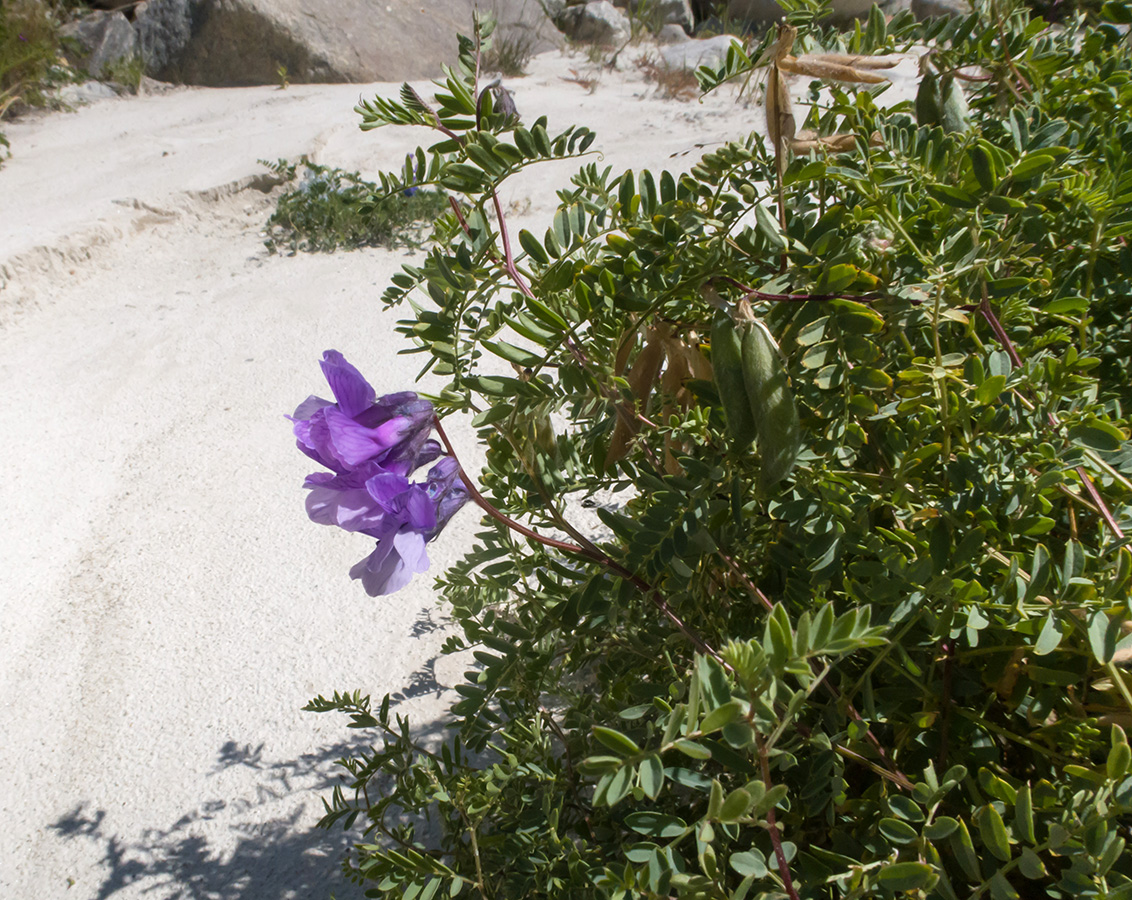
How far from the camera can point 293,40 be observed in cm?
571

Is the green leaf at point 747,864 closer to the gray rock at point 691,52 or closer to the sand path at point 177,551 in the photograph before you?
the sand path at point 177,551

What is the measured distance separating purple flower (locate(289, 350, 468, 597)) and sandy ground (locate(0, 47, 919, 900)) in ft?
1.17

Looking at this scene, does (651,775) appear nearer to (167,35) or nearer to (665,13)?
(167,35)

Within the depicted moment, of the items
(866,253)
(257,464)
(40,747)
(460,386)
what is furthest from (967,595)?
(257,464)

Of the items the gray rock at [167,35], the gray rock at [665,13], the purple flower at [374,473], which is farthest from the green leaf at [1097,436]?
the gray rock at [665,13]

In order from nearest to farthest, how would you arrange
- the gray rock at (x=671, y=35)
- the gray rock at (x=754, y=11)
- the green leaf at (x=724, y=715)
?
1. the green leaf at (x=724, y=715)
2. the gray rock at (x=671, y=35)
3. the gray rock at (x=754, y=11)

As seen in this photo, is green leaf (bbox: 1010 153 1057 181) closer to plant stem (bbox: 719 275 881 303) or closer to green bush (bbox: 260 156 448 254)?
plant stem (bbox: 719 275 881 303)

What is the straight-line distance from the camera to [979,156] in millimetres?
564

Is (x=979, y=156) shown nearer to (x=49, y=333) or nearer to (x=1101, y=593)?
(x=1101, y=593)

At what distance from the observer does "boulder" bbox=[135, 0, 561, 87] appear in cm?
573

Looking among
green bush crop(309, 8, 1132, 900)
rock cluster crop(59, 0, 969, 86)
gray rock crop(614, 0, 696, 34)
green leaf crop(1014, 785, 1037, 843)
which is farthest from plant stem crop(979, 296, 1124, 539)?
gray rock crop(614, 0, 696, 34)

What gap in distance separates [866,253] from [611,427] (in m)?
0.25

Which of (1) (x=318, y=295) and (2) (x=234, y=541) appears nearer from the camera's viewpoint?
(2) (x=234, y=541)

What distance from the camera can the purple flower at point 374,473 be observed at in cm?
65
